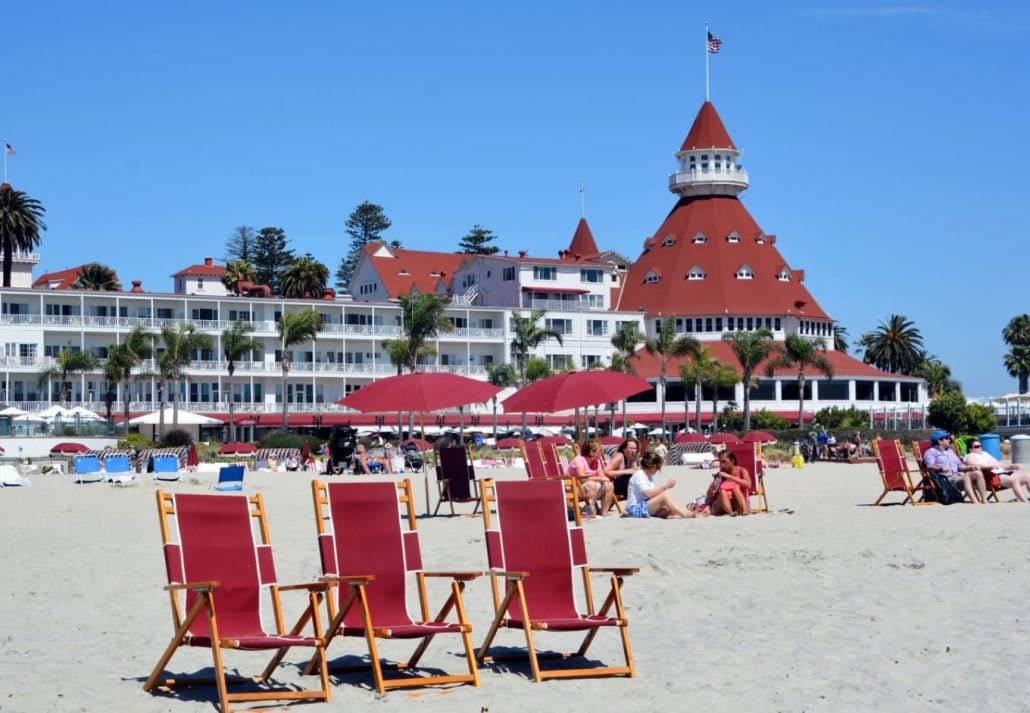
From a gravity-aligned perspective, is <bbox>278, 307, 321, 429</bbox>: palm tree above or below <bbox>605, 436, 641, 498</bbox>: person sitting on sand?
above

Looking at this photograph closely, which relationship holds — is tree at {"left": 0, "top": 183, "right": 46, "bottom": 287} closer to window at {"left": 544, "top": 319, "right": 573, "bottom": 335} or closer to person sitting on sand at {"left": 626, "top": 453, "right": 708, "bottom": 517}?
window at {"left": 544, "top": 319, "right": 573, "bottom": 335}

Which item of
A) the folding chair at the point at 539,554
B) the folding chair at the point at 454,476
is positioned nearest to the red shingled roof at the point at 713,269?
the folding chair at the point at 454,476

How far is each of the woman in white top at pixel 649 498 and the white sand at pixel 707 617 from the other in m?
0.66

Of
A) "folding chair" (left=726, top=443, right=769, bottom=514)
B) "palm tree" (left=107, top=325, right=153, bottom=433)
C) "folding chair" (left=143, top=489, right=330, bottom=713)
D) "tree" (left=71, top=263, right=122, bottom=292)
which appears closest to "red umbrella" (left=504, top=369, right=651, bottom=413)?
"folding chair" (left=726, top=443, right=769, bottom=514)

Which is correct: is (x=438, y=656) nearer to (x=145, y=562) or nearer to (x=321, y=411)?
(x=145, y=562)

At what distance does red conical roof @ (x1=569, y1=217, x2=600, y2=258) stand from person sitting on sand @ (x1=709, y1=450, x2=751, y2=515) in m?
97.4

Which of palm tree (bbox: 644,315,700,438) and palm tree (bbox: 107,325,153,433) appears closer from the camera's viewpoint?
palm tree (bbox: 107,325,153,433)

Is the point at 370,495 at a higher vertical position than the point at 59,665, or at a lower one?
higher

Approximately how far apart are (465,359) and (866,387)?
2443 centimetres

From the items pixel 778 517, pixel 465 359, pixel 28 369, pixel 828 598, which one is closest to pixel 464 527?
pixel 778 517

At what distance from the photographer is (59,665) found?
8219 millimetres

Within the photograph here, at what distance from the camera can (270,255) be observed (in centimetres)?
11106

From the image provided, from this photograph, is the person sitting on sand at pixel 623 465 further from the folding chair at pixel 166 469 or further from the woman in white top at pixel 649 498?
the folding chair at pixel 166 469

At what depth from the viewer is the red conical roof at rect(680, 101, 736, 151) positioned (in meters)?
97.9
